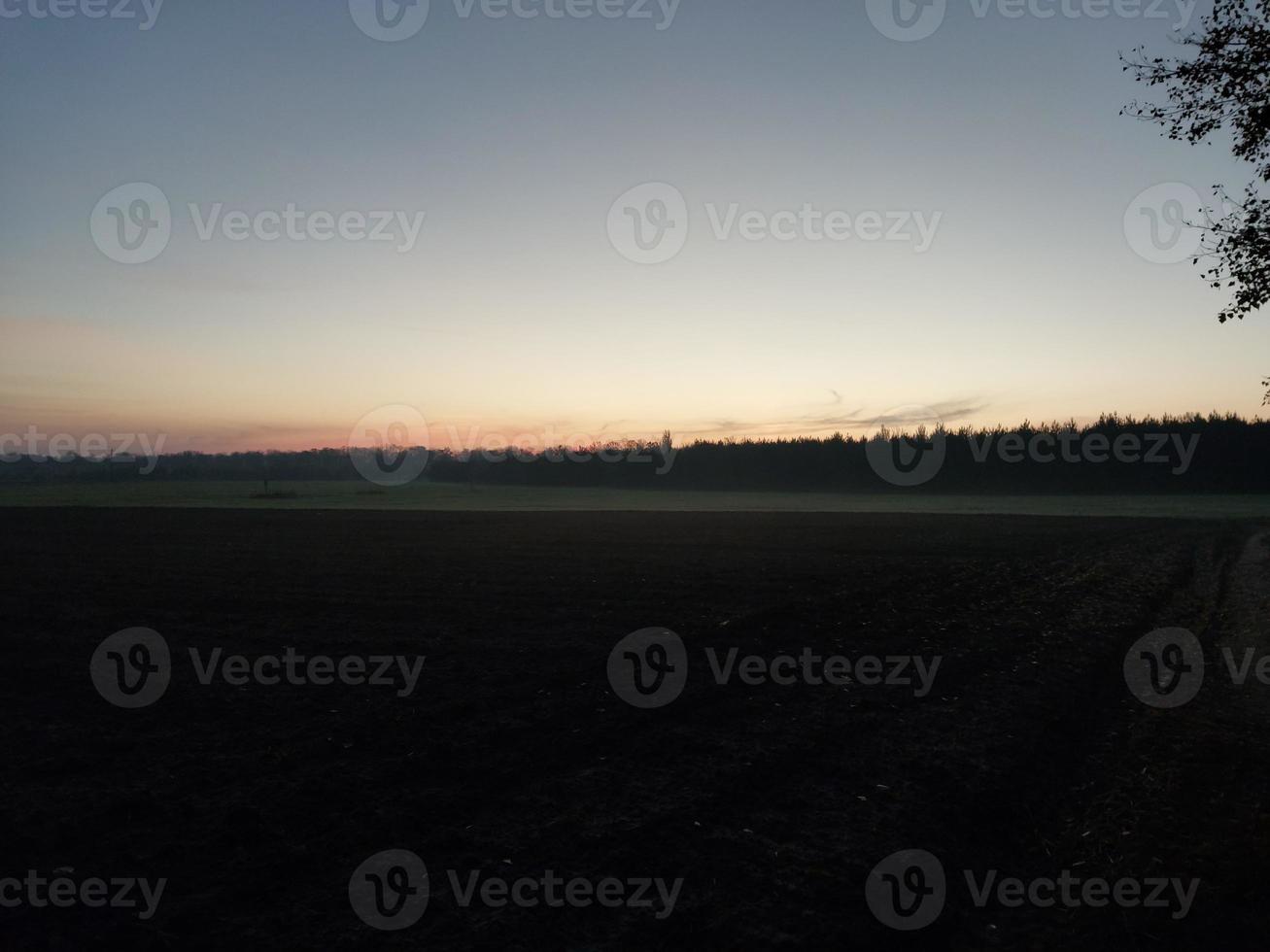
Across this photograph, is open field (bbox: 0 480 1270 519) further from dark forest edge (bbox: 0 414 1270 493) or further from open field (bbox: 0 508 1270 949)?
open field (bbox: 0 508 1270 949)

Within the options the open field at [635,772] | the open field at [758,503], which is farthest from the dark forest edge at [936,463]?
the open field at [635,772]

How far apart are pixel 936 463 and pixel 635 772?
97.9m

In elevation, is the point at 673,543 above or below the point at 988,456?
below

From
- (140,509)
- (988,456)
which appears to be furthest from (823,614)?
(988,456)

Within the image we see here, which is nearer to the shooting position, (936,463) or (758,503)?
(758,503)

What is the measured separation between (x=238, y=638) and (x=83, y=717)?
4870mm

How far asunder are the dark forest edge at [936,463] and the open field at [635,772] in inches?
3047

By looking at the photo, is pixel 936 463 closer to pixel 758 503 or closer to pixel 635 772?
pixel 758 503

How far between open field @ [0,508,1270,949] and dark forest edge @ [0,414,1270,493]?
3047 inches

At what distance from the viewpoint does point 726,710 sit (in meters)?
9.78

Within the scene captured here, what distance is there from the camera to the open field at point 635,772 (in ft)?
17.0

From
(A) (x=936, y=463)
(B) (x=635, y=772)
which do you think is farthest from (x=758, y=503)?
(B) (x=635, y=772)

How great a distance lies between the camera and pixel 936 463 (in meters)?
97.6

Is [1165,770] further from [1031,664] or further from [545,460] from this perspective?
[545,460]
